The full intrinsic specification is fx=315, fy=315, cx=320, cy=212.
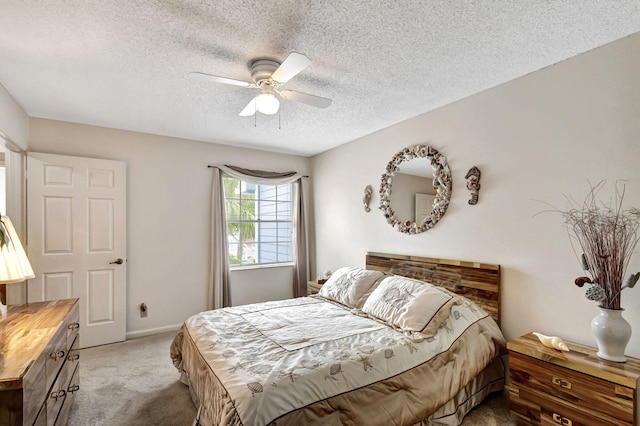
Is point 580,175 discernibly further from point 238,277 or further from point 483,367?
point 238,277

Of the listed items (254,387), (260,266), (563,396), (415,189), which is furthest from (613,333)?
(260,266)

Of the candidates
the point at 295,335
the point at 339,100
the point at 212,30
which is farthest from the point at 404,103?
the point at 295,335

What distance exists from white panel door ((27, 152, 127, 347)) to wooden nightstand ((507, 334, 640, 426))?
3.93 metres

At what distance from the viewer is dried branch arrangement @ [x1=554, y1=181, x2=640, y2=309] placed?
6.00 ft

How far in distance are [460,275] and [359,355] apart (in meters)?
1.38

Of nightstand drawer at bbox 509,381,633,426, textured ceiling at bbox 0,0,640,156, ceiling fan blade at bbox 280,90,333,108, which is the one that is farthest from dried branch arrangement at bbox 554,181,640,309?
ceiling fan blade at bbox 280,90,333,108

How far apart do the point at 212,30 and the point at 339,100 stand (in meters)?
1.33

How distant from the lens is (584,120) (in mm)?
2113

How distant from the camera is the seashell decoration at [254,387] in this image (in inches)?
60.6

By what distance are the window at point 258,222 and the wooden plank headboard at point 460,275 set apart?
6.80 ft

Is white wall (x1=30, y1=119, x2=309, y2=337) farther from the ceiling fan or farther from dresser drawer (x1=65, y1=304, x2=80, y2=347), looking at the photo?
the ceiling fan

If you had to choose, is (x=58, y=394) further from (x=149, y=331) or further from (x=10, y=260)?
(x=149, y=331)

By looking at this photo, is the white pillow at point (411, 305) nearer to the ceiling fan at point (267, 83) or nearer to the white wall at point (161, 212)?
the ceiling fan at point (267, 83)

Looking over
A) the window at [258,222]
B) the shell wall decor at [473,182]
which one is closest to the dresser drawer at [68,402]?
the window at [258,222]
